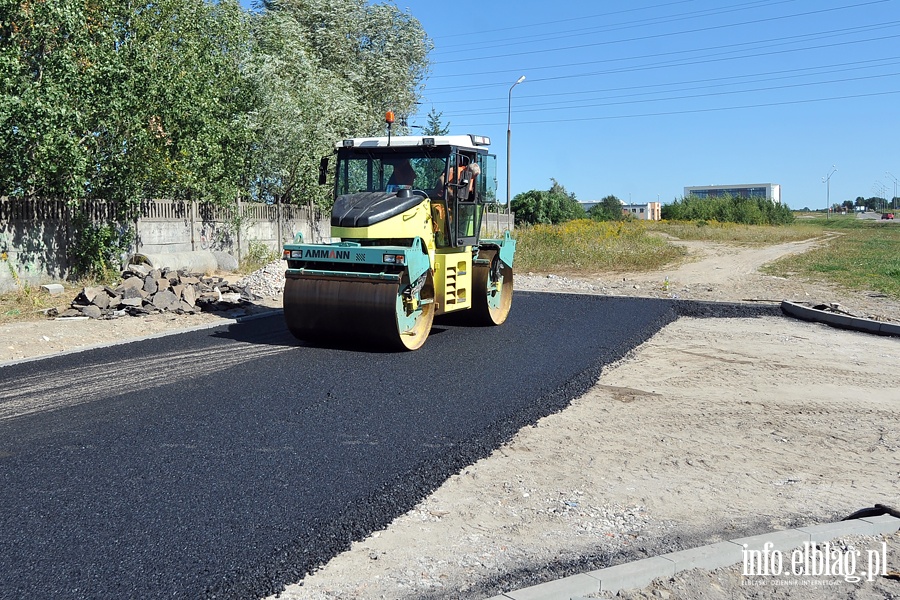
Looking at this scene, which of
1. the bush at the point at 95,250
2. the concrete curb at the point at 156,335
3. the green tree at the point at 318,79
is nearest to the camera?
the concrete curb at the point at 156,335

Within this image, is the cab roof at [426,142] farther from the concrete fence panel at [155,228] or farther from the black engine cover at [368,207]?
the concrete fence panel at [155,228]

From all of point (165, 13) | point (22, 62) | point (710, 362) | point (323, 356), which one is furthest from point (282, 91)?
point (710, 362)

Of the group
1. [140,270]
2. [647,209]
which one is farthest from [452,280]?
[647,209]

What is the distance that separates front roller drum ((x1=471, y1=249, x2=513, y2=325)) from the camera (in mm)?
11336

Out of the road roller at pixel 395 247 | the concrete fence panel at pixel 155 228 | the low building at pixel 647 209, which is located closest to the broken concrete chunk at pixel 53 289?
the concrete fence panel at pixel 155 228

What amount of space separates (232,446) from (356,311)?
361 centimetres

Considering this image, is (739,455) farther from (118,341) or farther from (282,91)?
(282,91)

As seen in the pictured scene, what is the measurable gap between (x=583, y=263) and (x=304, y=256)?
52.2 ft

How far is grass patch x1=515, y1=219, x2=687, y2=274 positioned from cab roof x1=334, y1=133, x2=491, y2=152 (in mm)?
12955

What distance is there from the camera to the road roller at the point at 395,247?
29.8ft

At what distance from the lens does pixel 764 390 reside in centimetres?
773

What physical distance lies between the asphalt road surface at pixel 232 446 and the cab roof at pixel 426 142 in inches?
97.3

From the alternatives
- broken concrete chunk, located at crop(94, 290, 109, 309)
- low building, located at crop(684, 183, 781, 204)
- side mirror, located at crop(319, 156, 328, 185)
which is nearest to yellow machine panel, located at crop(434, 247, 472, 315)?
side mirror, located at crop(319, 156, 328, 185)

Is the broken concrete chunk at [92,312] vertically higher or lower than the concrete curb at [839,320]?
higher
